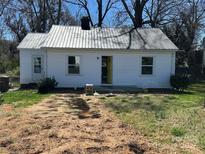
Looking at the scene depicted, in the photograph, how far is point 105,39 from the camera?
24359 mm

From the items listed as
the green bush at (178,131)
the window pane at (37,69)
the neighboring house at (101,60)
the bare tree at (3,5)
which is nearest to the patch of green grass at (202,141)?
the green bush at (178,131)

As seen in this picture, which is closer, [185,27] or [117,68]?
[117,68]

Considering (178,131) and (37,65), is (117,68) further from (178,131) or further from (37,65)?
(178,131)

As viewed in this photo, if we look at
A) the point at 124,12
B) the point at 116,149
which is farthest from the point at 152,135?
the point at 124,12

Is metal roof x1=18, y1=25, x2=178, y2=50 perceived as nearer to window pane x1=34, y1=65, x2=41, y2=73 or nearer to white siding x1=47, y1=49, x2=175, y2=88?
white siding x1=47, y1=49, x2=175, y2=88

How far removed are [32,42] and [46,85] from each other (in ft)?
19.4

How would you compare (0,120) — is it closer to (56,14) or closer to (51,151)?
(51,151)

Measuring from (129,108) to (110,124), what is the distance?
380 cm

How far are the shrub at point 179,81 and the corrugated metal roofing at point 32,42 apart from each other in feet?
29.5

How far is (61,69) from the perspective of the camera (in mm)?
22984

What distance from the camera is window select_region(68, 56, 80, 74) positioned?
23092 millimetres

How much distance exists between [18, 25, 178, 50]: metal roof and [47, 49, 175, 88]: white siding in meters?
0.42

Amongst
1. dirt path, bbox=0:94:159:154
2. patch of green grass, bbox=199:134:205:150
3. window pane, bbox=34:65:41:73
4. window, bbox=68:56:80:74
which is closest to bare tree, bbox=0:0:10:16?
window pane, bbox=34:65:41:73

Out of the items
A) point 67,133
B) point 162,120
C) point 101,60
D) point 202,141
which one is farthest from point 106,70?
point 202,141
